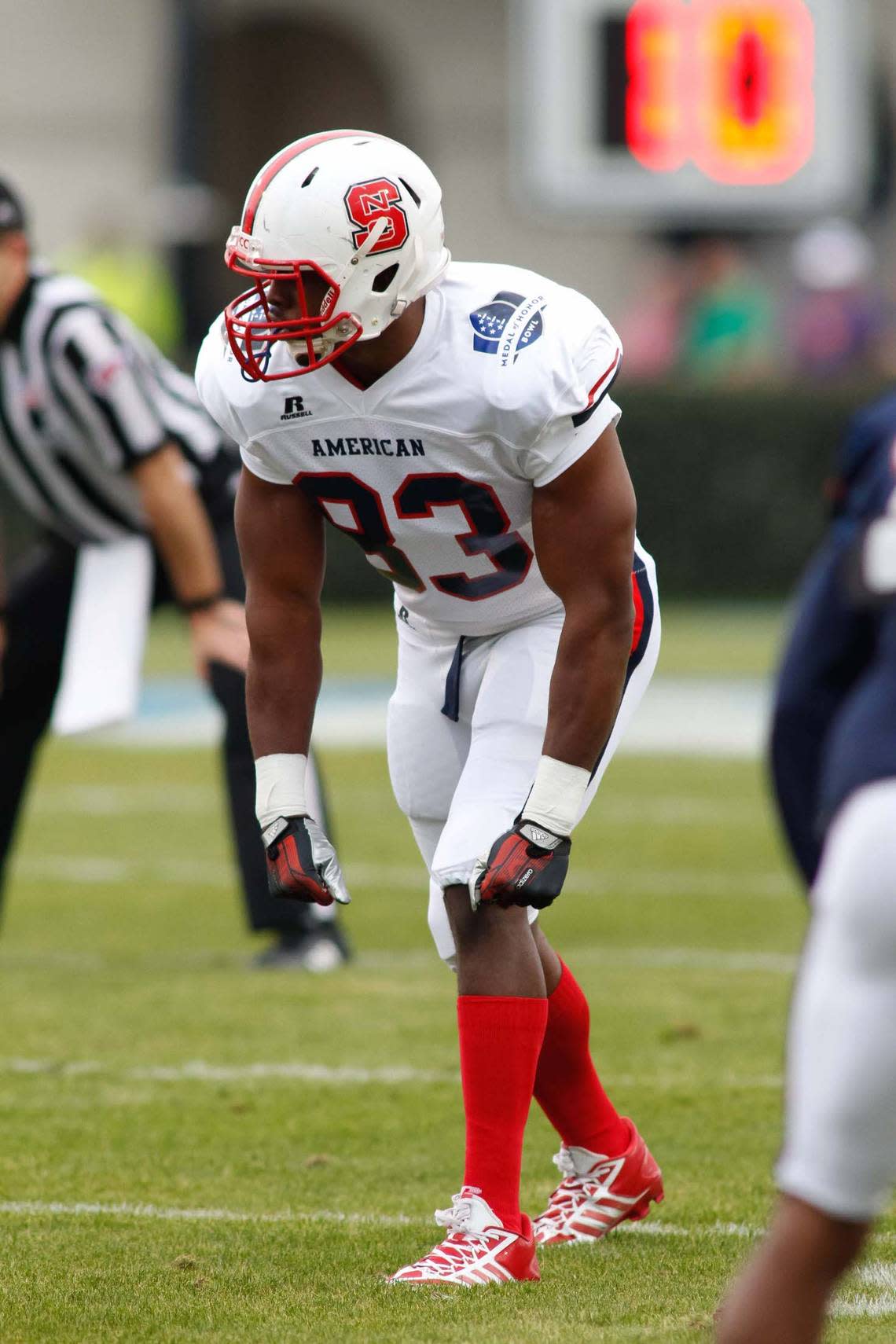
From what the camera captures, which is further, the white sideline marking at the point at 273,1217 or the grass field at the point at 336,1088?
the white sideline marking at the point at 273,1217

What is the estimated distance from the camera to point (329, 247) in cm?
347

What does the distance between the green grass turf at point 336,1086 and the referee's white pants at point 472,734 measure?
1.96ft

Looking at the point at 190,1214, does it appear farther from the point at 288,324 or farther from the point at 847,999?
the point at 847,999

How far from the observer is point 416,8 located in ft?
71.0

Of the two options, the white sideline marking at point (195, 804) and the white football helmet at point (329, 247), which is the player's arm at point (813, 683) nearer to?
the white football helmet at point (329, 247)

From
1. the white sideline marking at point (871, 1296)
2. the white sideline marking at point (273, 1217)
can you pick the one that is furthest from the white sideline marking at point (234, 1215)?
the white sideline marking at point (871, 1296)

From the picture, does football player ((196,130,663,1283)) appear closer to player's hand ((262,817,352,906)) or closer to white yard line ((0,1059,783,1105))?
player's hand ((262,817,352,906))

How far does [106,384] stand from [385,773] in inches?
154

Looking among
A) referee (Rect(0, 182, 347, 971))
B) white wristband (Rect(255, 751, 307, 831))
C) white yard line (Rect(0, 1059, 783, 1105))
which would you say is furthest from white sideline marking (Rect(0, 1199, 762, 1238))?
referee (Rect(0, 182, 347, 971))

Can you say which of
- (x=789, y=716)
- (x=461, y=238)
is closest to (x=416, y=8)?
(x=461, y=238)

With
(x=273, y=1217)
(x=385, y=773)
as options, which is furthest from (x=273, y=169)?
(x=385, y=773)

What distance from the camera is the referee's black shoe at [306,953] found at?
6.12 metres

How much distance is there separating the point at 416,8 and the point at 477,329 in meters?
18.9

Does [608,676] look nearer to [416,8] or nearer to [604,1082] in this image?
[604,1082]
